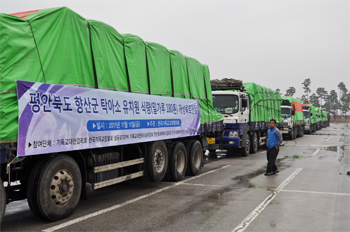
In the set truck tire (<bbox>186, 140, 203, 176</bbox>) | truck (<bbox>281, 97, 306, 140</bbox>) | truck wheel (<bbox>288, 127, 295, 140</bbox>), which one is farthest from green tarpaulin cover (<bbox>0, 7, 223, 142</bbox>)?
truck wheel (<bbox>288, 127, 295, 140</bbox>)

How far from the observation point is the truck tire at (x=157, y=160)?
8106 millimetres

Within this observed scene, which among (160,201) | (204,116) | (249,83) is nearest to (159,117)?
(160,201)

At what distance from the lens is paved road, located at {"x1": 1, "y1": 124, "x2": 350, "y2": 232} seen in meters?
5.50

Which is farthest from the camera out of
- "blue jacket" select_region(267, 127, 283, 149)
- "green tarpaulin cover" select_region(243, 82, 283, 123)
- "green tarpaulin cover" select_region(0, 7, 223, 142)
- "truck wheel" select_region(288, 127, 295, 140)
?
"truck wheel" select_region(288, 127, 295, 140)

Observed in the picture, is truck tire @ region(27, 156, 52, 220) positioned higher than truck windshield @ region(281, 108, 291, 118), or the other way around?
truck windshield @ region(281, 108, 291, 118)

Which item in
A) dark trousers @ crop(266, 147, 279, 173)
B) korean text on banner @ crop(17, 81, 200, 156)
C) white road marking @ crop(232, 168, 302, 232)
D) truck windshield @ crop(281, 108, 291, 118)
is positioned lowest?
white road marking @ crop(232, 168, 302, 232)

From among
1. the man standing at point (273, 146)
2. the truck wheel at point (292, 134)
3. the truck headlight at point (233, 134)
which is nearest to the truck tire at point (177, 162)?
the man standing at point (273, 146)

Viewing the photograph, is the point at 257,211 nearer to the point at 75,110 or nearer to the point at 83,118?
the point at 83,118

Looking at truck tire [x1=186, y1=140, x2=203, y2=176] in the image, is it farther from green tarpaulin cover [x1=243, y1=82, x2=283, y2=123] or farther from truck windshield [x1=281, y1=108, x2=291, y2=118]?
truck windshield [x1=281, y1=108, x2=291, y2=118]

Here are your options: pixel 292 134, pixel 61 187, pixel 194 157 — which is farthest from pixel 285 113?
pixel 61 187

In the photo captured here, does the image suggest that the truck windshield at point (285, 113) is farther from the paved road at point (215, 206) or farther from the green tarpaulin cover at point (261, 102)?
the paved road at point (215, 206)

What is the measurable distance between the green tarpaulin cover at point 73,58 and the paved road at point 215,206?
2.15m

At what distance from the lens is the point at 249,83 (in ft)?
59.0

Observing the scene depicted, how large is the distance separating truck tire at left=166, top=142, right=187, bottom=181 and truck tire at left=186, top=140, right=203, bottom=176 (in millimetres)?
378
